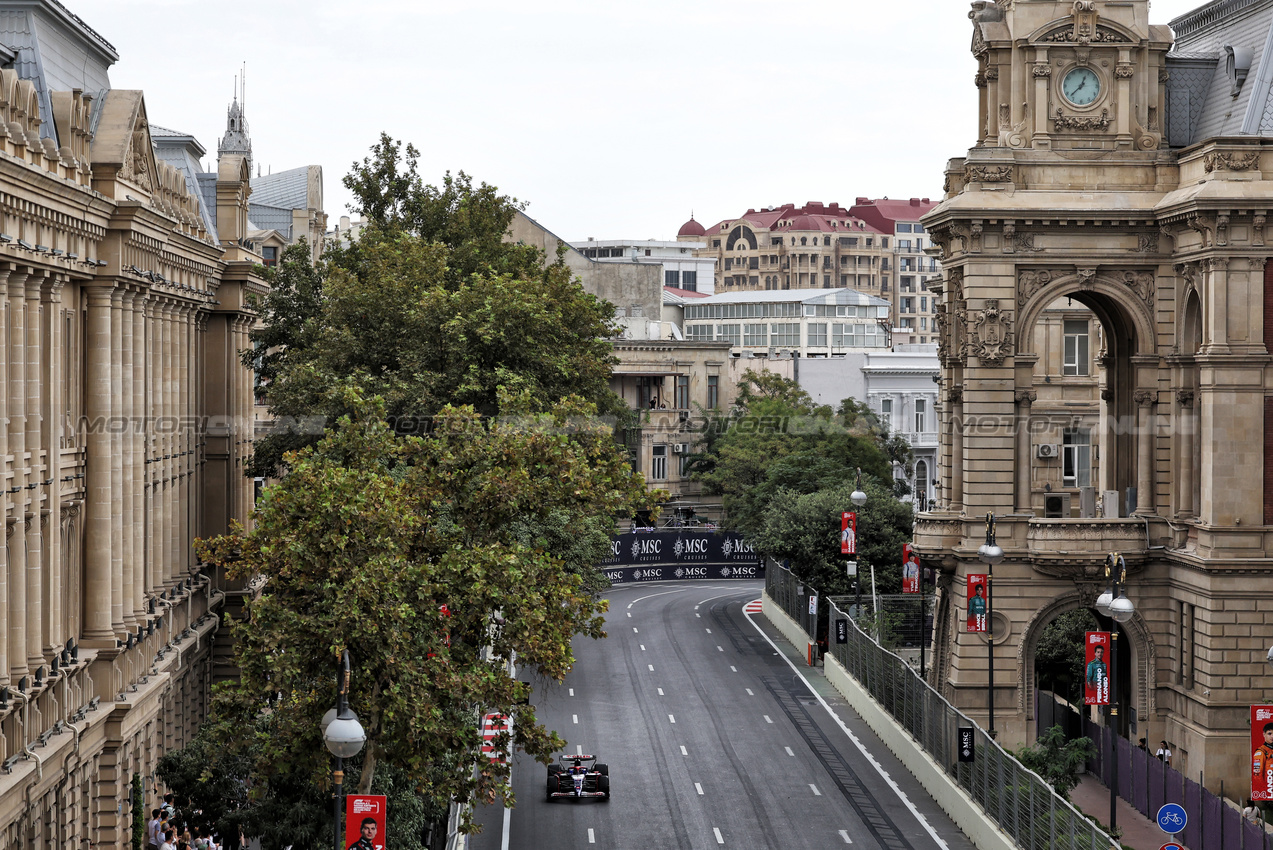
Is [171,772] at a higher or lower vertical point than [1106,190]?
lower

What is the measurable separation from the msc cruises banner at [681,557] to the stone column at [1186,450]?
53.1 meters

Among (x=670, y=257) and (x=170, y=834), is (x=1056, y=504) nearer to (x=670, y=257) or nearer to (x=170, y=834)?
(x=170, y=834)

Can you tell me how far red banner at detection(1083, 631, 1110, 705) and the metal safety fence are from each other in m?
2.83

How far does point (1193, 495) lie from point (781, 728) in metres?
15.4

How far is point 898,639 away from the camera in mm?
66000

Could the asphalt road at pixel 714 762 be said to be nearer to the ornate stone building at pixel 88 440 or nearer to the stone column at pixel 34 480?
the ornate stone building at pixel 88 440

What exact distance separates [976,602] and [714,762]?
9263 mm

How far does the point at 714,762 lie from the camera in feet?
165

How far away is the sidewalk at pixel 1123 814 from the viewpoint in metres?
40.3

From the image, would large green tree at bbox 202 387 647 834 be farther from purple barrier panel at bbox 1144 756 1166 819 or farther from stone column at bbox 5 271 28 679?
purple barrier panel at bbox 1144 756 1166 819

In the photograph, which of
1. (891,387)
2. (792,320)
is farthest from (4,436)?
(792,320)

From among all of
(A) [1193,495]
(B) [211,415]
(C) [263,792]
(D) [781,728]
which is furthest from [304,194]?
(C) [263,792]

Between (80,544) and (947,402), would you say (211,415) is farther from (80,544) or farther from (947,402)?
(947,402)

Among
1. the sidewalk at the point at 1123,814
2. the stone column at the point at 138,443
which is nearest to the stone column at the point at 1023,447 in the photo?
the sidewalk at the point at 1123,814
